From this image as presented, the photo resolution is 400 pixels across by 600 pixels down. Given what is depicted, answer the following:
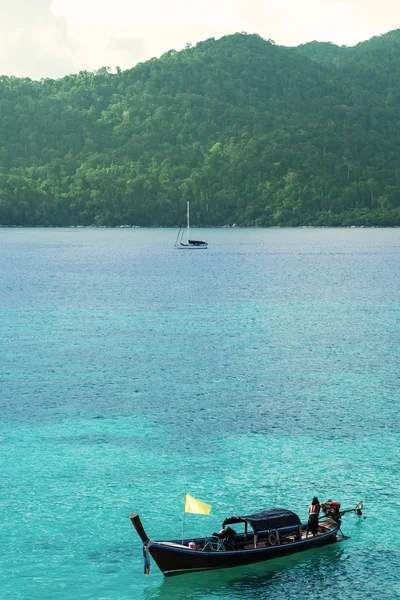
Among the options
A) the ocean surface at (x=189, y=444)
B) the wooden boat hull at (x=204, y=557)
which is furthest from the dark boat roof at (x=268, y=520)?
the ocean surface at (x=189, y=444)

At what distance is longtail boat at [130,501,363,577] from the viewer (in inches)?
1433

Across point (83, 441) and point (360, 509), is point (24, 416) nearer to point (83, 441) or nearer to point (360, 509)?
point (83, 441)

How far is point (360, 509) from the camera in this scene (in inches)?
1704

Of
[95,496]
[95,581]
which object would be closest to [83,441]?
[95,496]

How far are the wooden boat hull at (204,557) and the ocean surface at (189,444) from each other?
554 millimetres

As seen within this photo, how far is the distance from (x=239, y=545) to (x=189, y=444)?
1794cm

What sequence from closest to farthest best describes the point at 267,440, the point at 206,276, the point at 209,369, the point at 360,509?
the point at 360,509
the point at 267,440
the point at 209,369
the point at 206,276

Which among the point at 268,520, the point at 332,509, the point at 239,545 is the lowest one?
the point at 239,545

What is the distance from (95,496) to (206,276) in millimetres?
138750

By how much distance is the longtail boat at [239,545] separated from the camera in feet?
119

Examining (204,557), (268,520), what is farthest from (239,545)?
(204,557)

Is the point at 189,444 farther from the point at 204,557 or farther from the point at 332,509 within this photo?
the point at 204,557

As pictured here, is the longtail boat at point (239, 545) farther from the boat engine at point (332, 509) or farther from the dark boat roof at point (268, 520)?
the boat engine at point (332, 509)

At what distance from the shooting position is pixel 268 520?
38344 millimetres
